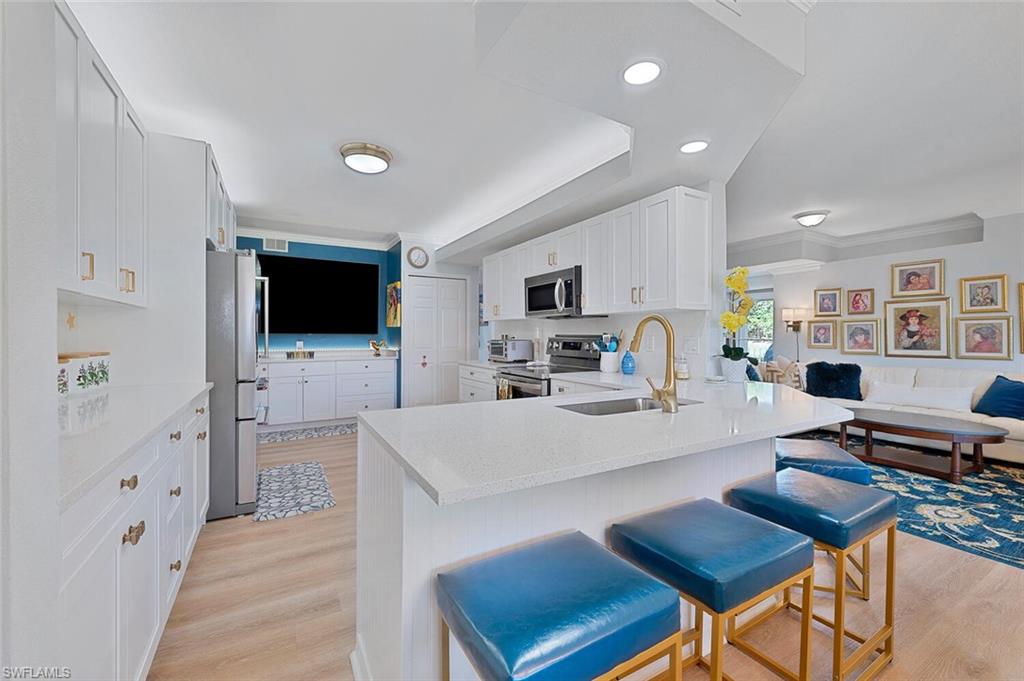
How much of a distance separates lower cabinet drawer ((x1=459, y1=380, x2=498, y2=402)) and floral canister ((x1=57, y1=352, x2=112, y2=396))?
2737 millimetres

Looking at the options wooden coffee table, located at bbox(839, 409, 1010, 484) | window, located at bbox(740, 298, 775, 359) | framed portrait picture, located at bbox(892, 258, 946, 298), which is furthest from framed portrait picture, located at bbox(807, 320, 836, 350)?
wooden coffee table, located at bbox(839, 409, 1010, 484)

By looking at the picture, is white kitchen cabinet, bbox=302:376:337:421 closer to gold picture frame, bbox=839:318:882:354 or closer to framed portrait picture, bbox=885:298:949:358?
gold picture frame, bbox=839:318:882:354

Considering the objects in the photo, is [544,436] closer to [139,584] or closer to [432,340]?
[139,584]

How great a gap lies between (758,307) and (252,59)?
29.0 ft

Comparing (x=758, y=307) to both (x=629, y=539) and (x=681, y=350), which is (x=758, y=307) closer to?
(x=681, y=350)

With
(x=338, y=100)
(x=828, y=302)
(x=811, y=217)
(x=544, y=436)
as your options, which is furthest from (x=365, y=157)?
(x=828, y=302)

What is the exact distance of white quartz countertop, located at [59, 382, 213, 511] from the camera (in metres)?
0.97

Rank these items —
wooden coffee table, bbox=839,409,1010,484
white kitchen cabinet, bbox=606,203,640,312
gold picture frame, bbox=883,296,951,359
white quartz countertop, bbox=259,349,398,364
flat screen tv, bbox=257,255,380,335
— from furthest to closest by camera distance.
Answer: flat screen tv, bbox=257,255,380,335
white quartz countertop, bbox=259,349,398,364
gold picture frame, bbox=883,296,951,359
wooden coffee table, bbox=839,409,1010,484
white kitchen cabinet, bbox=606,203,640,312

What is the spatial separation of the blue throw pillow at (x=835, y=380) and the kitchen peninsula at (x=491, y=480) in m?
4.33

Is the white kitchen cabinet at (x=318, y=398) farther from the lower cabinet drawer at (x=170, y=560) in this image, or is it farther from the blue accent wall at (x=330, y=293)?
the lower cabinet drawer at (x=170, y=560)

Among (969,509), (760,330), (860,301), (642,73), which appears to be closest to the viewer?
(642,73)

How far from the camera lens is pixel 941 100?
7.86ft

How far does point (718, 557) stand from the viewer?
43.2 inches

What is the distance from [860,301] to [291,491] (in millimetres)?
7116
